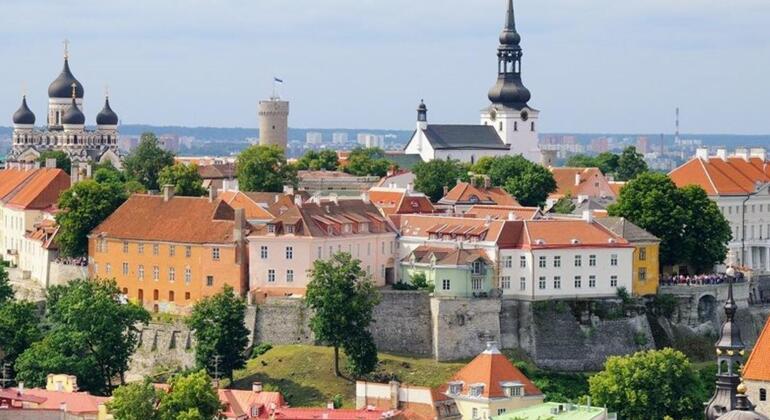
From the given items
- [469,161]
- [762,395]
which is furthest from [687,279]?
[469,161]

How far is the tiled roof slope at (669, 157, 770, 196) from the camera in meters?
116

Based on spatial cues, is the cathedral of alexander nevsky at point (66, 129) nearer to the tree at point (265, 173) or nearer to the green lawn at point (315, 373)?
the tree at point (265, 173)

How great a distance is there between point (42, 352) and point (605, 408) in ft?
77.2

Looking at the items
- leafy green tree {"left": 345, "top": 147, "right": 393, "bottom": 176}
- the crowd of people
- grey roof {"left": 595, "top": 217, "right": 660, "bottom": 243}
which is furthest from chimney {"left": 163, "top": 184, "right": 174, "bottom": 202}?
leafy green tree {"left": 345, "top": 147, "right": 393, "bottom": 176}

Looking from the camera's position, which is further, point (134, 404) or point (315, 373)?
point (315, 373)

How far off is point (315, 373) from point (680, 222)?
1988 cm

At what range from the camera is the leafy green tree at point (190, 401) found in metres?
78.3

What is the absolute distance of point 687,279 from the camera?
9944 centimetres

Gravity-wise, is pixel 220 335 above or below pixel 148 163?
below

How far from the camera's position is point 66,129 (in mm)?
164375

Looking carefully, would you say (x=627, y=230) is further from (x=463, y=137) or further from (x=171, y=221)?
(x=463, y=137)

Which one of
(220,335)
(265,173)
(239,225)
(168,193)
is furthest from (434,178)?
(220,335)

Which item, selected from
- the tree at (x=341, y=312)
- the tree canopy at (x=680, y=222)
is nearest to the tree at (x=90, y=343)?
the tree at (x=341, y=312)

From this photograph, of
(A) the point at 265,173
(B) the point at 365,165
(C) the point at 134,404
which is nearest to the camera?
(C) the point at 134,404
